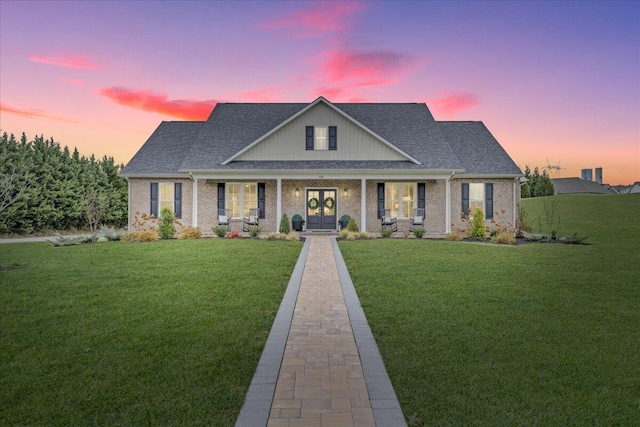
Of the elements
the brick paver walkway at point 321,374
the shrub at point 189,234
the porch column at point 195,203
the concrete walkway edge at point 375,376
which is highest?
the porch column at point 195,203

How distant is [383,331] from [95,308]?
481 cm

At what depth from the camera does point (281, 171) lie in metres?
18.0

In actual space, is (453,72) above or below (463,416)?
above

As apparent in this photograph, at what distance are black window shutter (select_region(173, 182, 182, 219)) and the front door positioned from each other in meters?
6.55

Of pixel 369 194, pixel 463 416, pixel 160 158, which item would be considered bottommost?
pixel 463 416

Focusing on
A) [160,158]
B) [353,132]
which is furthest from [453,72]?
[160,158]

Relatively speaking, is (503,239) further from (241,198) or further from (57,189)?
(57,189)

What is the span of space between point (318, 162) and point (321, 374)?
1561cm

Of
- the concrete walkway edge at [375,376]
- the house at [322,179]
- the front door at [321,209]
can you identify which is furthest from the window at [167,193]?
the concrete walkway edge at [375,376]

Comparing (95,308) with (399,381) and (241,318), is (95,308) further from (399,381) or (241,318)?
(399,381)

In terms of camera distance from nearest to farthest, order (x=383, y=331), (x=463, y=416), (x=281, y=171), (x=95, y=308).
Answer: (x=463, y=416) < (x=383, y=331) < (x=95, y=308) < (x=281, y=171)

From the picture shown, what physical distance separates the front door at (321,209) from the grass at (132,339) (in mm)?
9238

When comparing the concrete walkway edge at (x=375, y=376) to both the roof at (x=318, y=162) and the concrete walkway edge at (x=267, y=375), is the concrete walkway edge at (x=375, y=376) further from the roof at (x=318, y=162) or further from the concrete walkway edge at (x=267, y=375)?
the roof at (x=318, y=162)

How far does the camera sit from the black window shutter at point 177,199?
65.0 feet
